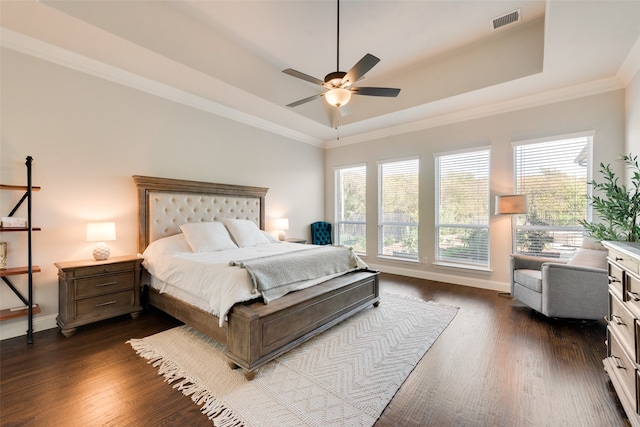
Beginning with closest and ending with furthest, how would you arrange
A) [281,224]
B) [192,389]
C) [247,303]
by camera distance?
1. [192,389]
2. [247,303]
3. [281,224]

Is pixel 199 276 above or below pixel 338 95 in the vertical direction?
below

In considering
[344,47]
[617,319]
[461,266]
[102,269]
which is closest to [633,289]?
[617,319]

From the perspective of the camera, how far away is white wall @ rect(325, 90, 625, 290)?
140 inches

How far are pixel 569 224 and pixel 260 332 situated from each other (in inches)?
175

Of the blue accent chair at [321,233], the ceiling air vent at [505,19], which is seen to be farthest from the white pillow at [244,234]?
the ceiling air vent at [505,19]

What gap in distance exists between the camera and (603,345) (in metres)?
2.50

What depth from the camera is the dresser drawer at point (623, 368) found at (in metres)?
1.50

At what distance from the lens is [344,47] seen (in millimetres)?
3672

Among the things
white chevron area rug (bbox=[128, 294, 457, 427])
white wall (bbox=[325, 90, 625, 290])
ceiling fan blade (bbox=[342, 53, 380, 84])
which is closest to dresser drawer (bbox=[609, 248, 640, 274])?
white chevron area rug (bbox=[128, 294, 457, 427])

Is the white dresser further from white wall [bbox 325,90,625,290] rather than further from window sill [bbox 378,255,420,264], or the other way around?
window sill [bbox 378,255,420,264]

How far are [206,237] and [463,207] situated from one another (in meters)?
4.24

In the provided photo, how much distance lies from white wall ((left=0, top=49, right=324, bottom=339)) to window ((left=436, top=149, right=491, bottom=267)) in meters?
4.06

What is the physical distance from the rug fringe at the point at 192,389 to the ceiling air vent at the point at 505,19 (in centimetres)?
464

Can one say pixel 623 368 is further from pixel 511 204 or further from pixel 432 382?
pixel 511 204
